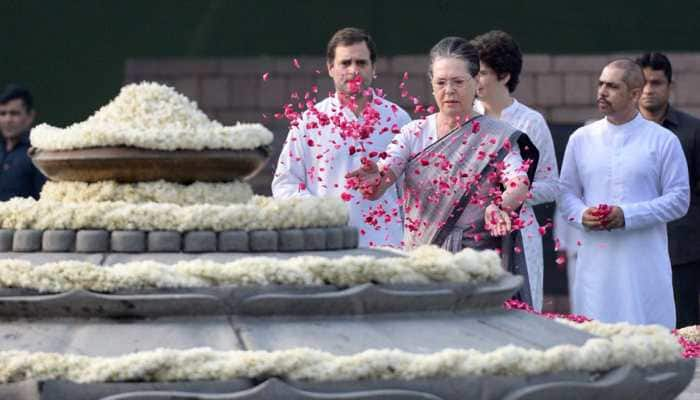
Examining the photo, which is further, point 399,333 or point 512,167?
point 512,167

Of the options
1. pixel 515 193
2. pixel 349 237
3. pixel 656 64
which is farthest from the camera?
pixel 656 64

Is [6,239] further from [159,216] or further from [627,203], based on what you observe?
[627,203]

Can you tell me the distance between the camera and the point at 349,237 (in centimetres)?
461

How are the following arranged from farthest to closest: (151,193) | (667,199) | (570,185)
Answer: (570,185), (667,199), (151,193)

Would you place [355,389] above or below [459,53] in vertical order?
below

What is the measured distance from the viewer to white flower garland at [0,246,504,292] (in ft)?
13.5

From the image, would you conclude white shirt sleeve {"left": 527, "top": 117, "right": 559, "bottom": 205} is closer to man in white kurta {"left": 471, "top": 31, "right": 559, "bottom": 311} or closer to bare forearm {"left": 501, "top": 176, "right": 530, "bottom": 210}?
man in white kurta {"left": 471, "top": 31, "right": 559, "bottom": 311}

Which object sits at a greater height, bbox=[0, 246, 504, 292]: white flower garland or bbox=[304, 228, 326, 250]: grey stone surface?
bbox=[304, 228, 326, 250]: grey stone surface

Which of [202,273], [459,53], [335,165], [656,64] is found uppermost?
[656,64]

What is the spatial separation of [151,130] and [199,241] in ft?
0.94

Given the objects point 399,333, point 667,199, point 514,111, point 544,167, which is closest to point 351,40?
point 514,111

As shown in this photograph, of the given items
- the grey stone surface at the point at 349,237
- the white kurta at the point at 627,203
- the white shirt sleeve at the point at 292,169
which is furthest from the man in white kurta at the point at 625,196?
the grey stone surface at the point at 349,237

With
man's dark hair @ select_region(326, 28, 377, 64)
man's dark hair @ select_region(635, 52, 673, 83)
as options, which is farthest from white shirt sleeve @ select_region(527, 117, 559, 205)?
man's dark hair @ select_region(635, 52, 673, 83)

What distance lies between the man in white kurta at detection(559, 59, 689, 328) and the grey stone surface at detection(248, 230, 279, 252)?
13.3 feet
